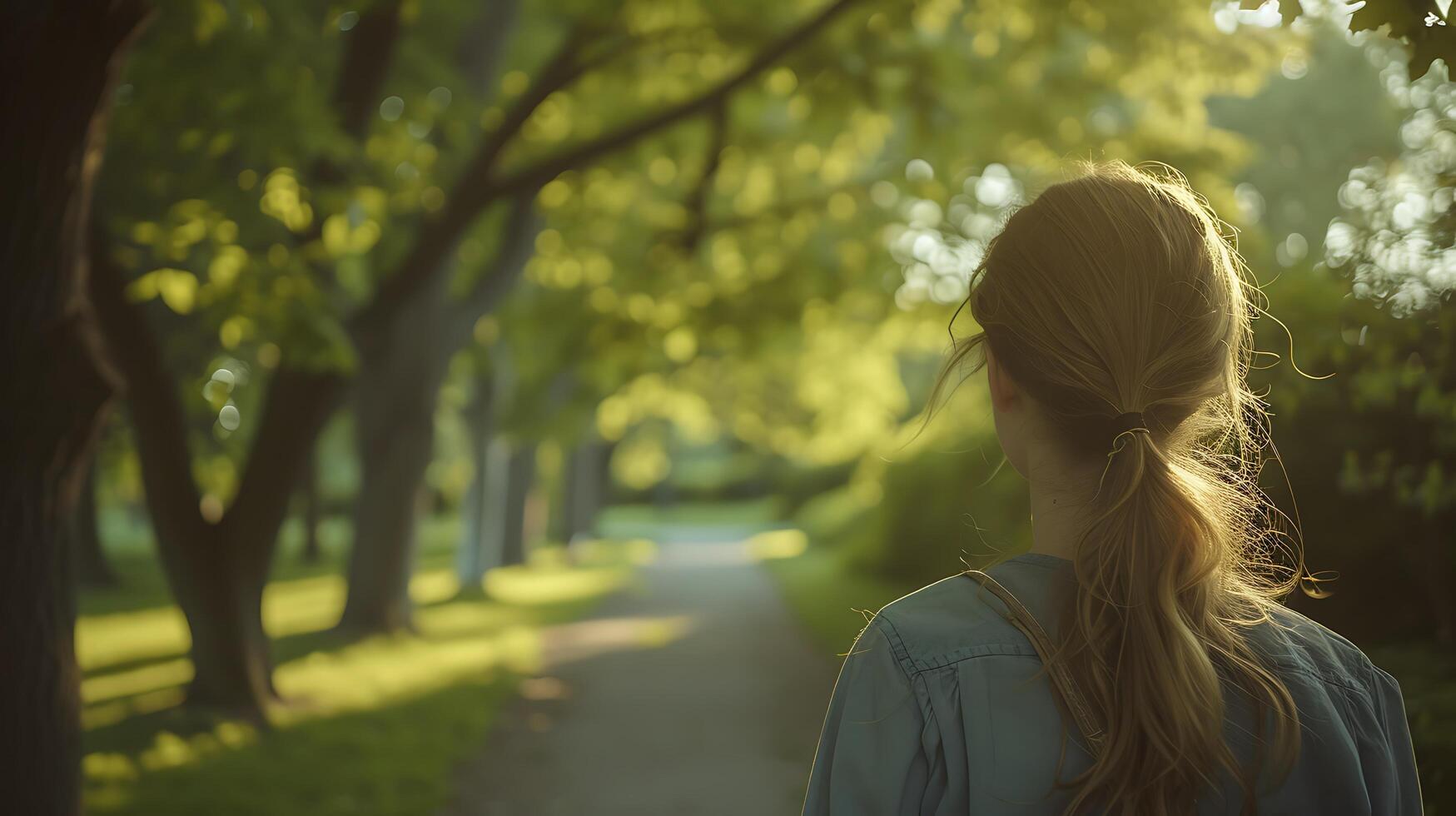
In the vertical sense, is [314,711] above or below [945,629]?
below

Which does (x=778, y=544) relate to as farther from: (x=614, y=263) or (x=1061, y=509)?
(x=1061, y=509)

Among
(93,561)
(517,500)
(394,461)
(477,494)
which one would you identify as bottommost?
(93,561)

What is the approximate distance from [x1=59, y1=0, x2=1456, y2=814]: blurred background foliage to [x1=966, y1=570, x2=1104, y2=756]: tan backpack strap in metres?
0.14

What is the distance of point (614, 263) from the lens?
11.6 metres

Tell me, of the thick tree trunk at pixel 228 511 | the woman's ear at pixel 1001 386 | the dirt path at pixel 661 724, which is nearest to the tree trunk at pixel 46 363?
the dirt path at pixel 661 724

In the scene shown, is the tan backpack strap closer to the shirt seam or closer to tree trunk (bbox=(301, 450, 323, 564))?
the shirt seam

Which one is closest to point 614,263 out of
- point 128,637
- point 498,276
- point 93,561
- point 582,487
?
point 498,276

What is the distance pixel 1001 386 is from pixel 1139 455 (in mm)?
220

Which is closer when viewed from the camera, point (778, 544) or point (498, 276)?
point (498, 276)

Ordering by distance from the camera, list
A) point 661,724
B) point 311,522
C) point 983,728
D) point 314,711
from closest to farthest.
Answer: point 983,728
point 314,711
point 661,724
point 311,522

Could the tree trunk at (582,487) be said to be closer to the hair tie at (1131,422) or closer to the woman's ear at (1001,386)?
the woman's ear at (1001,386)

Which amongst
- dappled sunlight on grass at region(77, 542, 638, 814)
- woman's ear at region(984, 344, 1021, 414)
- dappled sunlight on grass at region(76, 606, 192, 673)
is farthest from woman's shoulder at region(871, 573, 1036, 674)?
dappled sunlight on grass at region(76, 606, 192, 673)

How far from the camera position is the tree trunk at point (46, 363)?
11.2 feet

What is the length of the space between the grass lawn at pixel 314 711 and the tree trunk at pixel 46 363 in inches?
42.7
